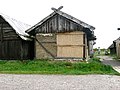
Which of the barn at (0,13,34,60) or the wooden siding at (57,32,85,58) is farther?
the barn at (0,13,34,60)

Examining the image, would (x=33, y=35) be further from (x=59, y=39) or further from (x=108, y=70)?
(x=108, y=70)

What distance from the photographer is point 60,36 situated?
26656 millimetres

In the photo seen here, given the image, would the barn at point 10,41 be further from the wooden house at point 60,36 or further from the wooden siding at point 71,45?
the wooden siding at point 71,45

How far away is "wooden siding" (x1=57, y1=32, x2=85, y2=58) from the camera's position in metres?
26.3

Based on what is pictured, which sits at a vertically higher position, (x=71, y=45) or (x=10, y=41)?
(x=10, y=41)

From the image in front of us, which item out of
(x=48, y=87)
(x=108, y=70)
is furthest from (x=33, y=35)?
(x=48, y=87)

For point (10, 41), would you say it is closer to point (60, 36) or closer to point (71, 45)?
point (60, 36)

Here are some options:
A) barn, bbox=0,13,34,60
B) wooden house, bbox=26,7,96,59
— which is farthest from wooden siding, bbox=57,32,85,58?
barn, bbox=0,13,34,60

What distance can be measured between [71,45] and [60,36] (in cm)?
124

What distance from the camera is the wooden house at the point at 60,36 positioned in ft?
86.3

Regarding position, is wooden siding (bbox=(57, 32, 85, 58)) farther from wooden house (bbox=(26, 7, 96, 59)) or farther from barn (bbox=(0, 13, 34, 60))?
barn (bbox=(0, 13, 34, 60))

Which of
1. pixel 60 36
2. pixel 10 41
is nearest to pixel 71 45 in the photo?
pixel 60 36

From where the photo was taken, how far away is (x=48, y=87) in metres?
12.7

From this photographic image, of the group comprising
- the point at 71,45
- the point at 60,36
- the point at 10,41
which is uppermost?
the point at 60,36
